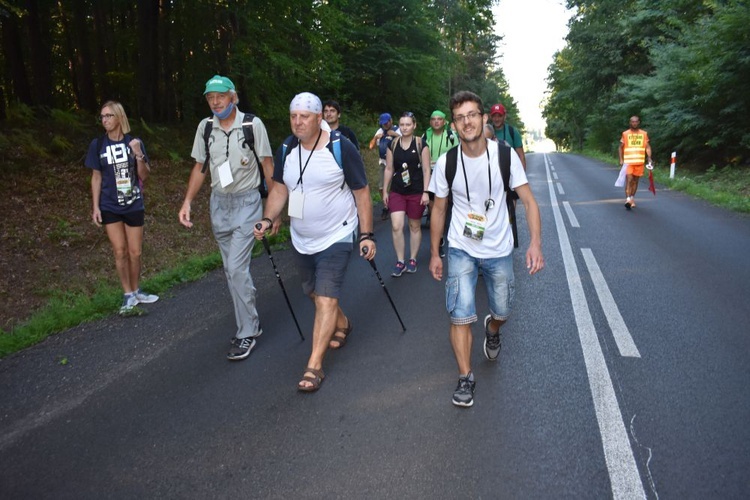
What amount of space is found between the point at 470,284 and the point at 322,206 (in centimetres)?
120

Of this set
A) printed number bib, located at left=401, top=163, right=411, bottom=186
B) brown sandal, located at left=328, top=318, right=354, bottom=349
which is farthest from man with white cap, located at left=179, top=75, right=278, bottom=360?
printed number bib, located at left=401, top=163, right=411, bottom=186

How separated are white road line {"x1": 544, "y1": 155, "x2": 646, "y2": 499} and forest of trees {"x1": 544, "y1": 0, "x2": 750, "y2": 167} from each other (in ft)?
45.5

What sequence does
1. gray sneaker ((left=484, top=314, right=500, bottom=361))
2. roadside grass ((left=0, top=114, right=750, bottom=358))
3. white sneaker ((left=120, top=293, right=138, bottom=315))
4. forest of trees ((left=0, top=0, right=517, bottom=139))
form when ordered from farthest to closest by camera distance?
forest of trees ((left=0, top=0, right=517, bottom=139)) → roadside grass ((left=0, top=114, right=750, bottom=358)) → white sneaker ((left=120, top=293, right=138, bottom=315)) → gray sneaker ((left=484, top=314, right=500, bottom=361))

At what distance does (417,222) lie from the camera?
679 centimetres

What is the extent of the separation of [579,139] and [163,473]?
68666 millimetres

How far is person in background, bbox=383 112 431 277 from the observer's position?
6.59 m

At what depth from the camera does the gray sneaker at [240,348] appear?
428 cm

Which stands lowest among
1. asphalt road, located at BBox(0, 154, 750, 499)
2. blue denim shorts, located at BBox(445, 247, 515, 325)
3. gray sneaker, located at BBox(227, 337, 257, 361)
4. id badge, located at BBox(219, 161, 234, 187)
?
asphalt road, located at BBox(0, 154, 750, 499)

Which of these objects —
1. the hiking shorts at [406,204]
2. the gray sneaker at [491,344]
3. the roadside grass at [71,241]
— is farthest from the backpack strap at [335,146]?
the roadside grass at [71,241]

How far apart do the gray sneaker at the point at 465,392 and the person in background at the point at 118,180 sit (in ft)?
12.0

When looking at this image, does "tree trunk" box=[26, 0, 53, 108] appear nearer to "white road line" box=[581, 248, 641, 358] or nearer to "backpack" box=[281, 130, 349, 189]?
"backpack" box=[281, 130, 349, 189]

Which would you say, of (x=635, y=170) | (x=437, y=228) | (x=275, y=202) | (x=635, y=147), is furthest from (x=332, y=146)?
(x=635, y=147)

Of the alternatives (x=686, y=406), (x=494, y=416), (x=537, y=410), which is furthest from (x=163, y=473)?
(x=686, y=406)

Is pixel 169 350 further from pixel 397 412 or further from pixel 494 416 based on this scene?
pixel 494 416
